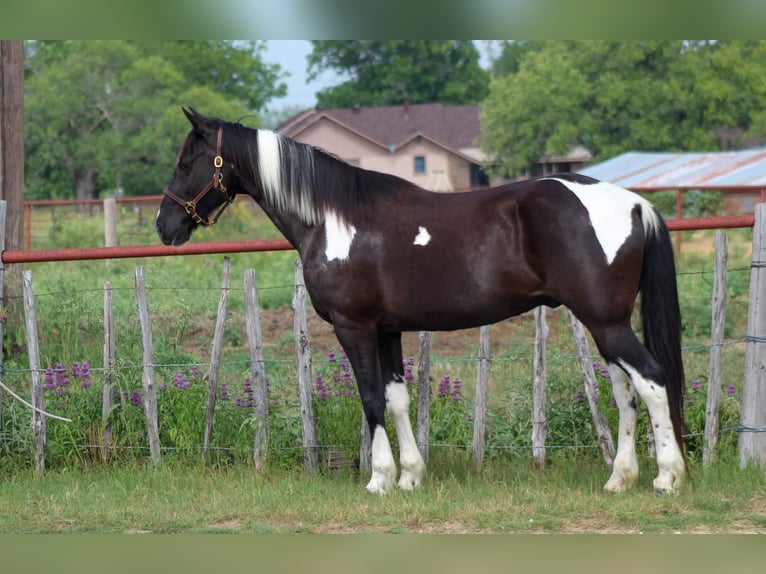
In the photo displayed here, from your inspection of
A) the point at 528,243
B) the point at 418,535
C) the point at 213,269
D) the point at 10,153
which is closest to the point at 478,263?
the point at 528,243

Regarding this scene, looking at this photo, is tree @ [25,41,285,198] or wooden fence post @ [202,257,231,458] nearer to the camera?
wooden fence post @ [202,257,231,458]

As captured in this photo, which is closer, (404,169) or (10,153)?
(10,153)

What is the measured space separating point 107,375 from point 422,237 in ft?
8.33

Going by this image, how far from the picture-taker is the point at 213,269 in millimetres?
15992

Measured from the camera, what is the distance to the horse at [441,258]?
5.38 metres

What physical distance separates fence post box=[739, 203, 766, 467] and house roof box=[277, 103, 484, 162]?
147ft

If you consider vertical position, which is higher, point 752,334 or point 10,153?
point 10,153

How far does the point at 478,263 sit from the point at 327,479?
5.86ft

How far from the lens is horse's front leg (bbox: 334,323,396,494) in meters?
5.80

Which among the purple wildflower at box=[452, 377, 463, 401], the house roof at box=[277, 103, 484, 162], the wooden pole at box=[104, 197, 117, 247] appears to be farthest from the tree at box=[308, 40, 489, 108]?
the purple wildflower at box=[452, 377, 463, 401]

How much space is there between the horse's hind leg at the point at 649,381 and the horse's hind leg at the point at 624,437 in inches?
9.0

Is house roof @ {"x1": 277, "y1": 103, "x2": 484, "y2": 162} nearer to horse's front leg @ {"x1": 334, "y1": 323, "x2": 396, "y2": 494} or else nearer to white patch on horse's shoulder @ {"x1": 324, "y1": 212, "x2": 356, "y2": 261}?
white patch on horse's shoulder @ {"x1": 324, "y1": 212, "x2": 356, "y2": 261}

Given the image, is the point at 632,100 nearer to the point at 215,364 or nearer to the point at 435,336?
the point at 435,336

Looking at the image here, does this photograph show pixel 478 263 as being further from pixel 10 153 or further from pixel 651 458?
pixel 10 153
